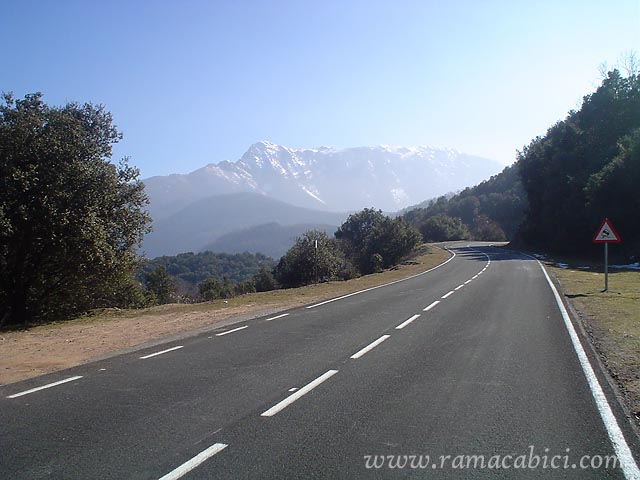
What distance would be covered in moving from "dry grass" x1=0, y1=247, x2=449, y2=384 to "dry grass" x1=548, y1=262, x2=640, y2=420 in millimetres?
8175

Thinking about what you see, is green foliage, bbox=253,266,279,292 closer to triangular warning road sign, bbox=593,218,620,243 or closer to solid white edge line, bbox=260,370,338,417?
triangular warning road sign, bbox=593,218,620,243

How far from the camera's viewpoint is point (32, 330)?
527 inches

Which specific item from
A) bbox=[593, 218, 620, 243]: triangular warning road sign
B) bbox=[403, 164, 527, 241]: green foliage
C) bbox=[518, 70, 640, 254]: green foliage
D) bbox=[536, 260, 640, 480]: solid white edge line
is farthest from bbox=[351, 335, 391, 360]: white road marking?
bbox=[403, 164, 527, 241]: green foliage

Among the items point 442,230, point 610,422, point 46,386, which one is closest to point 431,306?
point 610,422

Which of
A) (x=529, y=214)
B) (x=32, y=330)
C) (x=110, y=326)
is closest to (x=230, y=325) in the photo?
(x=110, y=326)

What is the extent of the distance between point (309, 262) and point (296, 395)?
106ft

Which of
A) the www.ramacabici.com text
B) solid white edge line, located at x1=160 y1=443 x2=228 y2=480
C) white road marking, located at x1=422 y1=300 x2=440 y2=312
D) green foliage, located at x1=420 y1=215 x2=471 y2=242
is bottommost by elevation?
white road marking, located at x1=422 y1=300 x2=440 y2=312

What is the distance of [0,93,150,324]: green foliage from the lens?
47.6ft

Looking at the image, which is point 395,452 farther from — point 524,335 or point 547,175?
point 547,175

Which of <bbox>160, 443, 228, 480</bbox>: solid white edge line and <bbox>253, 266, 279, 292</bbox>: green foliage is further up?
<bbox>160, 443, 228, 480</bbox>: solid white edge line

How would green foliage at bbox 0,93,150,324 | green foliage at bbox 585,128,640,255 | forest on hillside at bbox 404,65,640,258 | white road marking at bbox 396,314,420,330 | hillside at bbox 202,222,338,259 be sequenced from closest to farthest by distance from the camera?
white road marking at bbox 396,314,420,330 < green foliage at bbox 0,93,150,324 < green foliage at bbox 585,128,640,255 < forest on hillside at bbox 404,65,640,258 < hillside at bbox 202,222,338,259

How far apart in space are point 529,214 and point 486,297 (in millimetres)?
52818

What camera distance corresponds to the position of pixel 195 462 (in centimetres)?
445

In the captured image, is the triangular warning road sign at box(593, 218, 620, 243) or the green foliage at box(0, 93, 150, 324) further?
the triangular warning road sign at box(593, 218, 620, 243)
